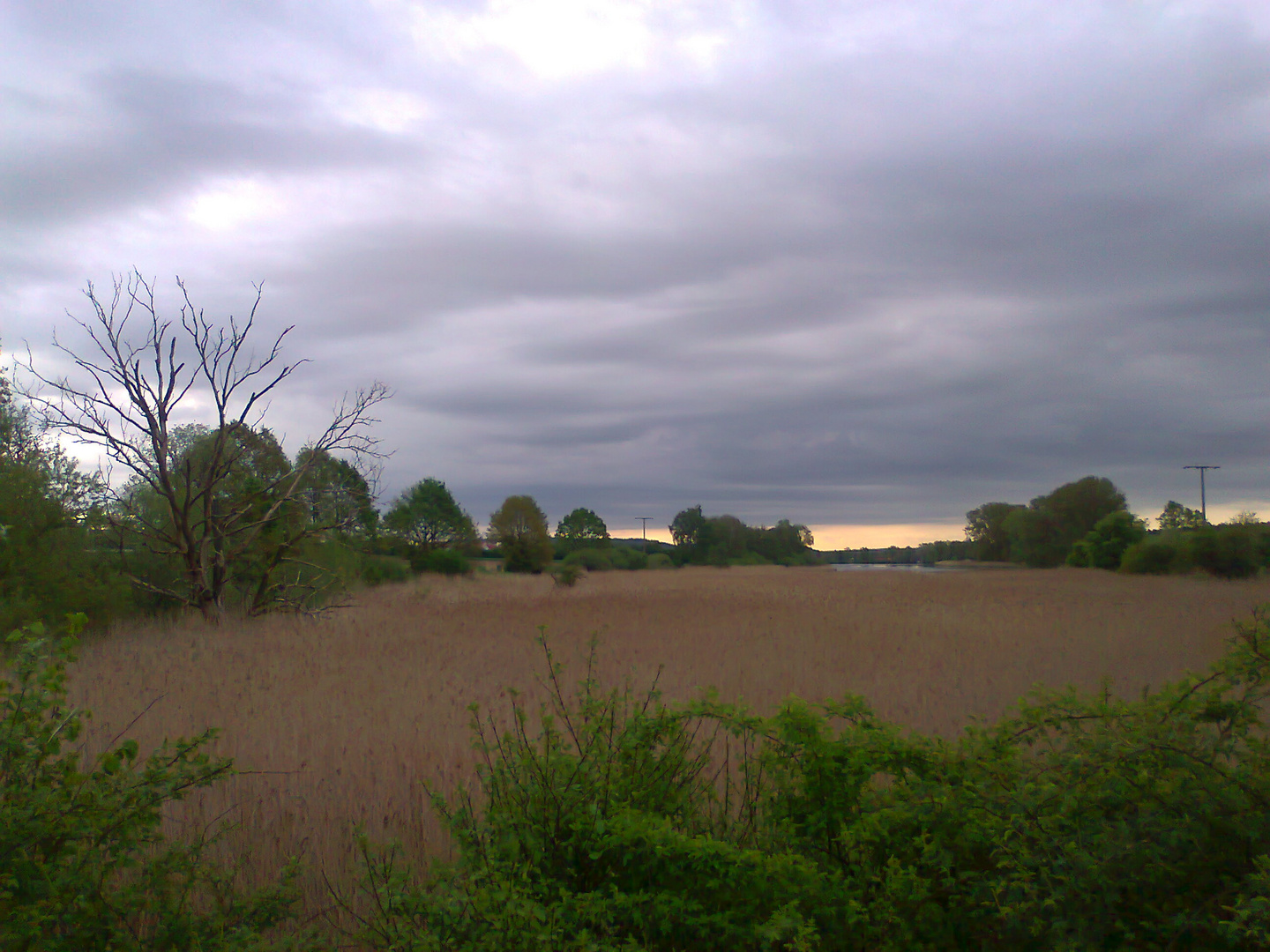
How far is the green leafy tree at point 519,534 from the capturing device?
55969 millimetres

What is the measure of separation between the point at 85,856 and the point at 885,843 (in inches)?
142

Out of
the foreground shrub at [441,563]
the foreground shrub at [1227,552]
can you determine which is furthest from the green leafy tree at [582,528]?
the foreground shrub at [1227,552]

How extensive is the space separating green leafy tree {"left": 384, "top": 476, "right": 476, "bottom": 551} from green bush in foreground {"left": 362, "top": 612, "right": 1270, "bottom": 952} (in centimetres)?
5362

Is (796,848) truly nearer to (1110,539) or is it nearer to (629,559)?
(1110,539)

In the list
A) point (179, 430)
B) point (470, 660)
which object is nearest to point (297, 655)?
point (470, 660)

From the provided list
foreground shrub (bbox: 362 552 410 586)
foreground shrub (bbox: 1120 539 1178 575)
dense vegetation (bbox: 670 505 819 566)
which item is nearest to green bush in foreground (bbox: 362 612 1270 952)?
foreground shrub (bbox: 1120 539 1178 575)

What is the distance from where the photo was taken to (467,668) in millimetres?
11539

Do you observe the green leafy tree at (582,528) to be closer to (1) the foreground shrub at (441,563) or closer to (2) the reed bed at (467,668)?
(1) the foreground shrub at (441,563)

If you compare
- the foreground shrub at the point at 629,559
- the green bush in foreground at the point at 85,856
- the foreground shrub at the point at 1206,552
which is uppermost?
the foreground shrub at the point at 1206,552

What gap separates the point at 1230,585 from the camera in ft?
67.9

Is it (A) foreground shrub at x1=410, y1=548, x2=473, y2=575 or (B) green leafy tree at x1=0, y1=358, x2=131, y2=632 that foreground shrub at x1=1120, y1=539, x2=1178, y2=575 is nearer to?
(B) green leafy tree at x1=0, y1=358, x2=131, y2=632

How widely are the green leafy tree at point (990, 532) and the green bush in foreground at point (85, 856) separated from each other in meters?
47.4

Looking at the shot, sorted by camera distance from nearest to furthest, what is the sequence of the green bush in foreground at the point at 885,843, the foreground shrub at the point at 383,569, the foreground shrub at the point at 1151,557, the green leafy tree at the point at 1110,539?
the green bush in foreground at the point at 885,843 < the foreground shrub at the point at 1151,557 < the green leafy tree at the point at 1110,539 < the foreground shrub at the point at 383,569

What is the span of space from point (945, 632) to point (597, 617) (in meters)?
8.16
